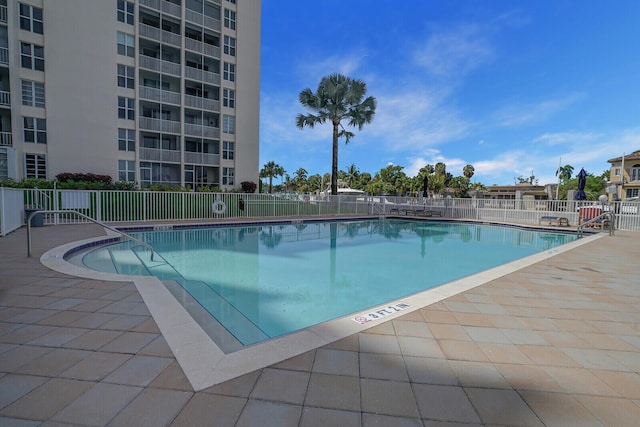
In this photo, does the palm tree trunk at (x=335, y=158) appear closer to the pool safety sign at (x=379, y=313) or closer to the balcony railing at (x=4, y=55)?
the pool safety sign at (x=379, y=313)

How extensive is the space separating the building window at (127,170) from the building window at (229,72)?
27.1 feet

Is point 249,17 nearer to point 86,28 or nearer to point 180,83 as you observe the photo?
point 180,83

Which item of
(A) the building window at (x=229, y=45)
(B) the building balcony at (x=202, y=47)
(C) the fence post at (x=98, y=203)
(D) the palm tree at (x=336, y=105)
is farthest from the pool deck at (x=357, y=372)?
(A) the building window at (x=229, y=45)

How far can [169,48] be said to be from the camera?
18156mm

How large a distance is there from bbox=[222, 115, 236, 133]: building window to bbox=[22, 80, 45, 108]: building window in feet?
29.8

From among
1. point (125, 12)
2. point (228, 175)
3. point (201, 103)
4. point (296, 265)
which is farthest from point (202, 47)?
point (296, 265)

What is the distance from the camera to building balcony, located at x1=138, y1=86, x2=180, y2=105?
1717 centimetres

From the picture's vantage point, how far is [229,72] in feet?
65.2

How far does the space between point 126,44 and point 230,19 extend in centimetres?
685

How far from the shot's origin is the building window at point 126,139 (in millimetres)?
16703

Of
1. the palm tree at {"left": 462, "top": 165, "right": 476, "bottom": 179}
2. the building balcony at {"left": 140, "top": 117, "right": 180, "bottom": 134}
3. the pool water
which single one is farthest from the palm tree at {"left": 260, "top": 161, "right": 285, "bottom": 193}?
the pool water

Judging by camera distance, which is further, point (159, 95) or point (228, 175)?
point (228, 175)

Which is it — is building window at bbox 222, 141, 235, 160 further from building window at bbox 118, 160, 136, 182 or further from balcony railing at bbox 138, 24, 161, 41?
balcony railing at bbox 138, 24, 161, 41

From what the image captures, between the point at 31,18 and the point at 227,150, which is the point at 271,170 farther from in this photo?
the point at 31,18
